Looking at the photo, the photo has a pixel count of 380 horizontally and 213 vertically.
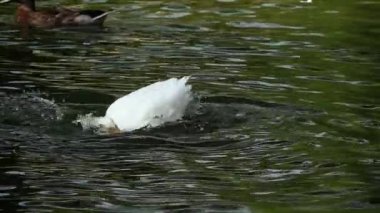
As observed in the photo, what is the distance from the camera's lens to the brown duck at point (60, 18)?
1756cm

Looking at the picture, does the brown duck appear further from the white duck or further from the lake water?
the white duck

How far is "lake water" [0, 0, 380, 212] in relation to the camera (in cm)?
809

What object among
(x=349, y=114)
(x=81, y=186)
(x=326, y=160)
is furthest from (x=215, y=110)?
(x=81, y=186)

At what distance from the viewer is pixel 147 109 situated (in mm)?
9922

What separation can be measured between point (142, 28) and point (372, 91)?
558cm

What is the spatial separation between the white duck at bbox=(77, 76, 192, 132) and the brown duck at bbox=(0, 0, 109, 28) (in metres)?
7.46

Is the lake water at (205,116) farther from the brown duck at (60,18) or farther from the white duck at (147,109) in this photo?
the brown duck at (60,18)

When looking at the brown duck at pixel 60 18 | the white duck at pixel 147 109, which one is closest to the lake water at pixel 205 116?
the white duck at pixel 147 109

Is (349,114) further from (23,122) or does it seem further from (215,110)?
(23,122)

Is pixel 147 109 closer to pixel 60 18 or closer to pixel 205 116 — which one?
pixel 205 116

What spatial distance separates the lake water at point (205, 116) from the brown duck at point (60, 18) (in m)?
0.34

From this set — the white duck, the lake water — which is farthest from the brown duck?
the white duck

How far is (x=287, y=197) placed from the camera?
26.0ft

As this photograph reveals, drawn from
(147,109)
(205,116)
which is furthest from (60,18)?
(147,109)
